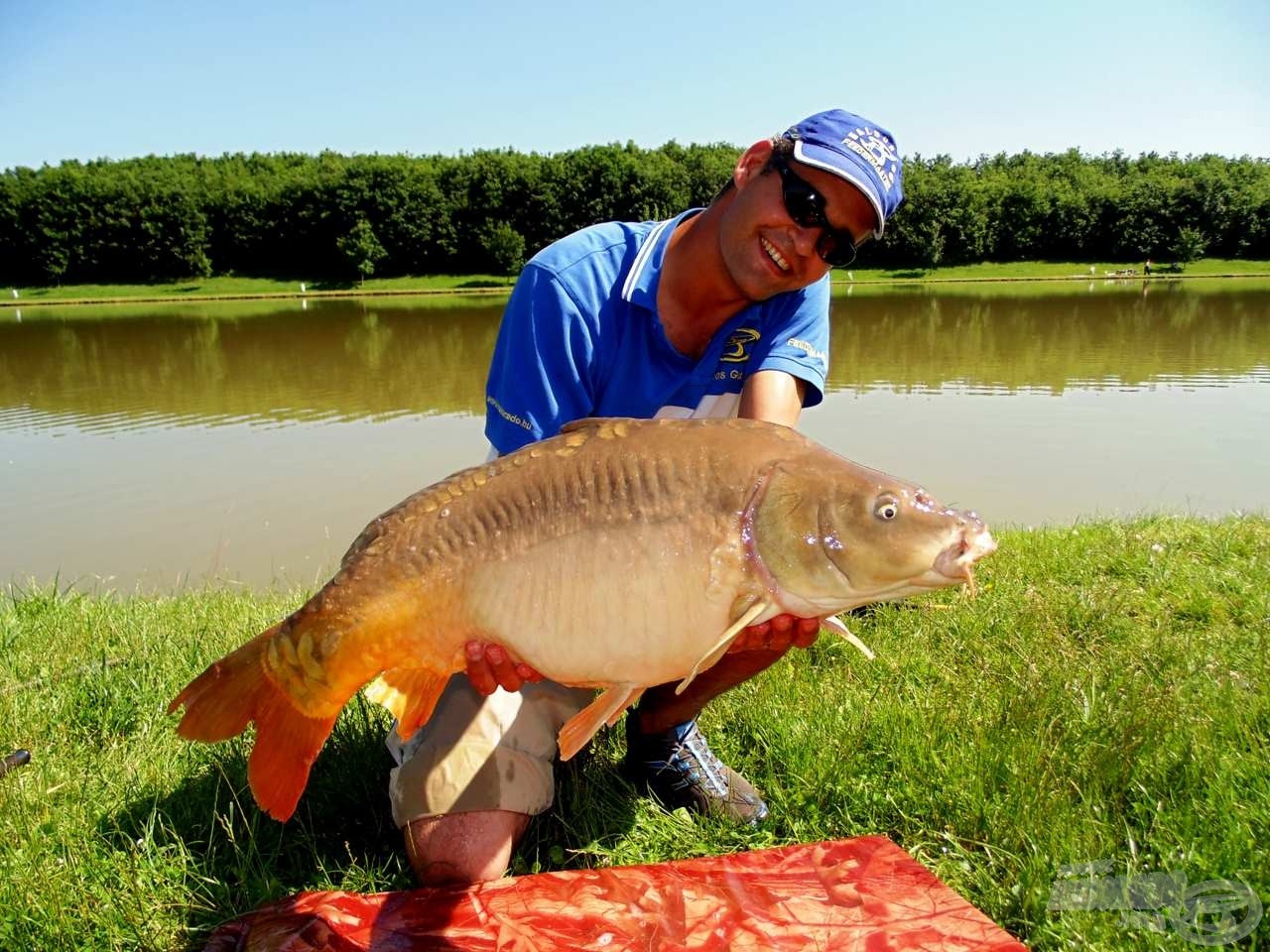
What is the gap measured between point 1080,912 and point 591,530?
100 cm

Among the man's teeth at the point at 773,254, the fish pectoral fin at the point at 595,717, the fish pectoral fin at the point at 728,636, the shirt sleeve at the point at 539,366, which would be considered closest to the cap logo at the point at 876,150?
the man's teeth at the point at 773,254

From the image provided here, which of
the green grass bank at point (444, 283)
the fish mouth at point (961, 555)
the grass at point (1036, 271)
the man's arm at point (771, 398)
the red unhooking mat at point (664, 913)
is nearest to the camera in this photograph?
the fish mouth at point (961, 555)

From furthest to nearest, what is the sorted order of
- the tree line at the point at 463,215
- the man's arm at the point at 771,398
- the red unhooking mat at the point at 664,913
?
1. the tree line at the point at 463,215
2. the man's arm at the point at 771,398
3. the red unhooking mat at the point at 664,913

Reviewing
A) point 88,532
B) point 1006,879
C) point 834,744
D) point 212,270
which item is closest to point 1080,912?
point 1006,879

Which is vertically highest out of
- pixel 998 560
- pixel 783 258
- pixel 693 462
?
pixel 783 258

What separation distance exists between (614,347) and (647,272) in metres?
0.19

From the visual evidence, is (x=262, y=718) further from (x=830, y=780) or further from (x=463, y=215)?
(x=463, y=215)

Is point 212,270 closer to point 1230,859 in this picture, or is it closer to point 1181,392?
point 1181,392

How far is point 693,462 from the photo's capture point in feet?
4.50

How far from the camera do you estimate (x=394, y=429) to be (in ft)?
26.4

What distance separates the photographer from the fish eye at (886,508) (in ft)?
4.23

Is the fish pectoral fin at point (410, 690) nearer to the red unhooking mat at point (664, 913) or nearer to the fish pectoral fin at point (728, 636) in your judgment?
the red unhooking mat at point (664, 913)

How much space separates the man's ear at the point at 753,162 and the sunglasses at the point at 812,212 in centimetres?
4

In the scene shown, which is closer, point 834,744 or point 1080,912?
point 1080,912
